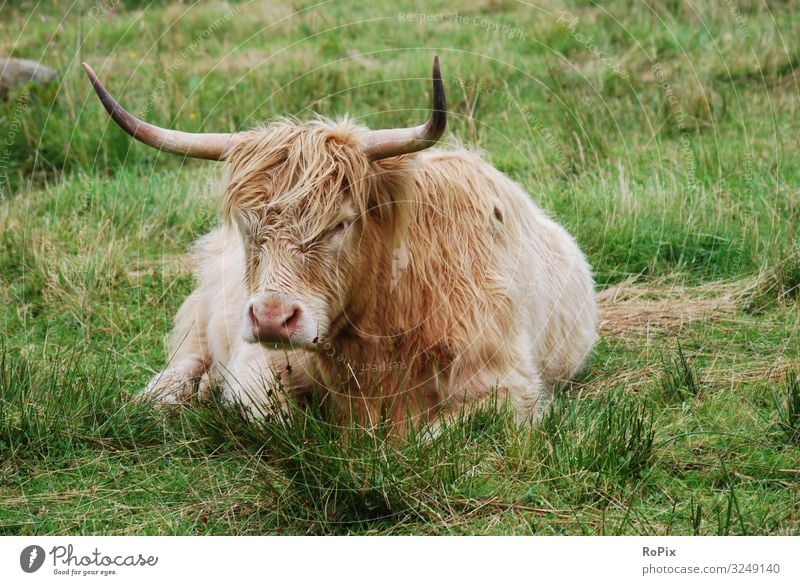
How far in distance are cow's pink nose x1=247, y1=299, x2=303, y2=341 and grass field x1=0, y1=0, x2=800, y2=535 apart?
14.7 inches

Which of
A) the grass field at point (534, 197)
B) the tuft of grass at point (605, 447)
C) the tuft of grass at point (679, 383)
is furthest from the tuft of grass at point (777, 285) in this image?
the tuft of grass at point (605, 447)

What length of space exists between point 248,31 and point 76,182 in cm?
299

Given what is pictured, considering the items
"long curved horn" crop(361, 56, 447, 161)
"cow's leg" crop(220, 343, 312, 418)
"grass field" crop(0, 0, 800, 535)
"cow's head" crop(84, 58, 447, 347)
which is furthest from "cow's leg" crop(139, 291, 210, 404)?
"long curved horn" crop(361, 56, 447, 161)

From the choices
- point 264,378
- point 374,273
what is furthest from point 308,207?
point 264,378

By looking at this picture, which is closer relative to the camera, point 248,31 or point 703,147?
point 703,147

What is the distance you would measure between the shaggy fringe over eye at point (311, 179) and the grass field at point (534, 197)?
2.68 feet

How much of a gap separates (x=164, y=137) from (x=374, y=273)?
3.26ft

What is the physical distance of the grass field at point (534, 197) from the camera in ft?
13.4

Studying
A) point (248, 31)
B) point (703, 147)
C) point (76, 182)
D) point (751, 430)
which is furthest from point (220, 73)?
point (751, 430)

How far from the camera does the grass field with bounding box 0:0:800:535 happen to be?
4074 mm

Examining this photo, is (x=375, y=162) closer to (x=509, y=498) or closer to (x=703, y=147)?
(x=509, y=498)

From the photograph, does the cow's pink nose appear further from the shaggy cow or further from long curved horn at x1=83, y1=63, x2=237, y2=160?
long curved horn at x1=83, y1=63, x2=237, y2=160

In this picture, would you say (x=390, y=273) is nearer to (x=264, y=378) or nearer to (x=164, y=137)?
(x=264, y=378)
